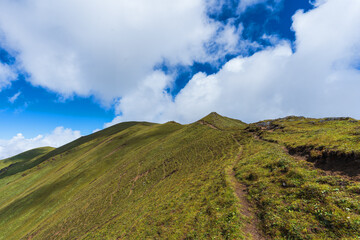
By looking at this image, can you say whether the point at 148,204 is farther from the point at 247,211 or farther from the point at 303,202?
the point at 303,202

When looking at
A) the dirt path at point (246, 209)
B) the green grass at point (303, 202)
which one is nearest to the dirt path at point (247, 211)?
the dirt path at point (246, 209)

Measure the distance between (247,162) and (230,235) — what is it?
1601 cm

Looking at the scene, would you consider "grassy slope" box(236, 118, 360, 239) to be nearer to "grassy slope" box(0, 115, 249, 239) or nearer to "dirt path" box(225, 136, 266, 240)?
"dirt path" box(225, 136, 266, 240)

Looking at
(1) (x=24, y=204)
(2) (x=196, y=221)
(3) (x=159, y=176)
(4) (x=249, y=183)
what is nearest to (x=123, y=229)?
(2) (x=196, y=221)

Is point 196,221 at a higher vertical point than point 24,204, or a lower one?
higher

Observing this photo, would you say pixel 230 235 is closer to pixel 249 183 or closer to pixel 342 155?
pixel 249 183

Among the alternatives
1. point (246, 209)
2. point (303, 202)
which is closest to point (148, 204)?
point (246, 209)

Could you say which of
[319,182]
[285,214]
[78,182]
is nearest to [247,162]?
[319,182]

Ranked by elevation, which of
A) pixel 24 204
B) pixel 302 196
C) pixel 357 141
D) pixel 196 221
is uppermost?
pixel 357 141

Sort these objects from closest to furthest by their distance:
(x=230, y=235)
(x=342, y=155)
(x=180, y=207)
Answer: (x=230, y=235) → (x=342, y=155) → (x=180, y=207)

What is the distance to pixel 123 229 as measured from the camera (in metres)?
25.2

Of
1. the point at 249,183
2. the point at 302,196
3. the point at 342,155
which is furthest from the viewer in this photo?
the point at 249,183

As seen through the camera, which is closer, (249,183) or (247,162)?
(249,183)

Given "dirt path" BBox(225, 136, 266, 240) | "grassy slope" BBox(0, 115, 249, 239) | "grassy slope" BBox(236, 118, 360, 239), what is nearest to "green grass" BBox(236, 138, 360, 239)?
"grassy slope" BBox(236, 118, 360, 239)
